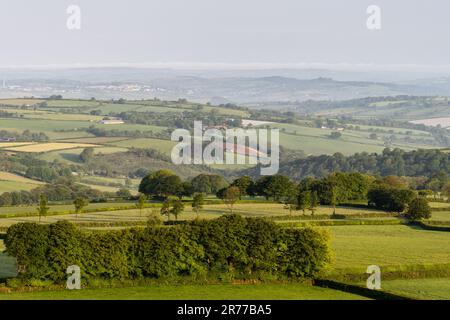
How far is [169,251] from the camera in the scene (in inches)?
2131

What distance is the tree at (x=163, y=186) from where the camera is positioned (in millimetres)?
99312

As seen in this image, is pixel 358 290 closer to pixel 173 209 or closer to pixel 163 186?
pixel 173 209

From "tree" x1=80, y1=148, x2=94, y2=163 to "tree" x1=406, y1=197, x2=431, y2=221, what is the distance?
88953 millimetres

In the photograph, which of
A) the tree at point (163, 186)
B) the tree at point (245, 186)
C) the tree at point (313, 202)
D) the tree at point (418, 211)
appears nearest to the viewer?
the tree at point (418, 211)

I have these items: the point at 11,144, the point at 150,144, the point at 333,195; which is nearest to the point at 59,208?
the point at 333,195

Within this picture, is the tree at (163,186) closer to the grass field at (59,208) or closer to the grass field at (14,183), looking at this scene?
the grass field at (59,208)

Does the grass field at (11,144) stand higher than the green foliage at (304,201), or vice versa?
the green foliage at (304,201)

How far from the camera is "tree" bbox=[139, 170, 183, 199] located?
3910 inches

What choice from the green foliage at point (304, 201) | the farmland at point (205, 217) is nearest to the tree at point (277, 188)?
the farmland at point (205, 217)

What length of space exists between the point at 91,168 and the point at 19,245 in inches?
4189

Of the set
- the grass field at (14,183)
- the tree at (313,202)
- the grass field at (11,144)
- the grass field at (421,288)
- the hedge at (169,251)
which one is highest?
the hedge at (169,251)

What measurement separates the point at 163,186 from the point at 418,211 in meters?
29.0

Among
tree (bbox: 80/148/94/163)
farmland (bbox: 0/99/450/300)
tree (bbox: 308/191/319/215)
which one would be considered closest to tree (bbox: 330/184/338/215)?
farmland (bbox: 0/99/450/300)

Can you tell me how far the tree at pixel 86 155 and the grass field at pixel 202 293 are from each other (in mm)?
113526
